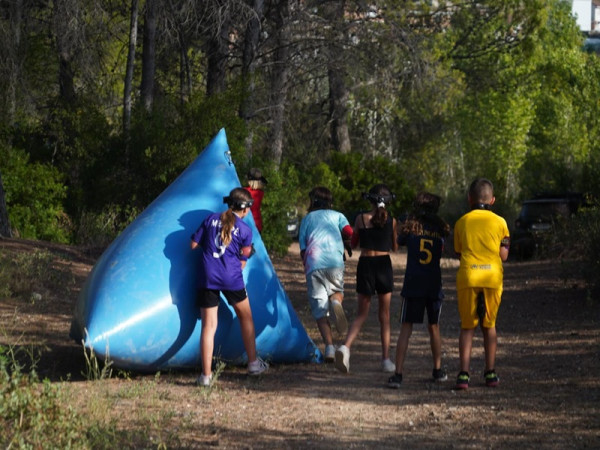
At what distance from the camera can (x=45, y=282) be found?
48.5 feet

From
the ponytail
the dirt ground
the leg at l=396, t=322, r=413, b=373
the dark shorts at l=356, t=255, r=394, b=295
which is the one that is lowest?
the dirt ground

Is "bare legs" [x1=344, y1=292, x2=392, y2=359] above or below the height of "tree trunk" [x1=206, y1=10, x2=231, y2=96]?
below

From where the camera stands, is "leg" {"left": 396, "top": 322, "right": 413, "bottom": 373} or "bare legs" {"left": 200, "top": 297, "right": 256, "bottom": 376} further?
"leg" {"left": 396, "top": 322, "right": 413, "bottom": 373}

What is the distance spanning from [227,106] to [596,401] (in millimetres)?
13019

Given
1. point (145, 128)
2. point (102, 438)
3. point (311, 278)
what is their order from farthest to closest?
point (145, 128) → point (311, 278) → point (102, 438)

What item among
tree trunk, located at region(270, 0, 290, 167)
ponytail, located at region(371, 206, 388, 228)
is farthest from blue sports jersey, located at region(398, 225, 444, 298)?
tree trunk, located at region(270, 0, 290, 167)

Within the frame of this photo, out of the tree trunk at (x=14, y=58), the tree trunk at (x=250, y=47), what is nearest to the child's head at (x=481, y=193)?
the tree trunk at (x=14, y=58)

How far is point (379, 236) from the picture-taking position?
10008 millimetres

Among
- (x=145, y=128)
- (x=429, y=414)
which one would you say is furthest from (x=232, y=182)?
(x=145, y=128)

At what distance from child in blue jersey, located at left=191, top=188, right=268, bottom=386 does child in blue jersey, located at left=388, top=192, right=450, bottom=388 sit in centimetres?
128

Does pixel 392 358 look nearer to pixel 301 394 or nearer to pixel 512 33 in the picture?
pixel 301 394

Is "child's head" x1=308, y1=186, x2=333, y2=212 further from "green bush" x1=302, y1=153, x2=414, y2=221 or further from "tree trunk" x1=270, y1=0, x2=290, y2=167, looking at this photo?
"green bush" x1=302, y1=153, x2=414, y2=221

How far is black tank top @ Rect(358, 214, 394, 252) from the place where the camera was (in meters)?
10.0

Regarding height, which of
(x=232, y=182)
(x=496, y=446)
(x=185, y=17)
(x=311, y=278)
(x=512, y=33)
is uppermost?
(x=512, y=33)
